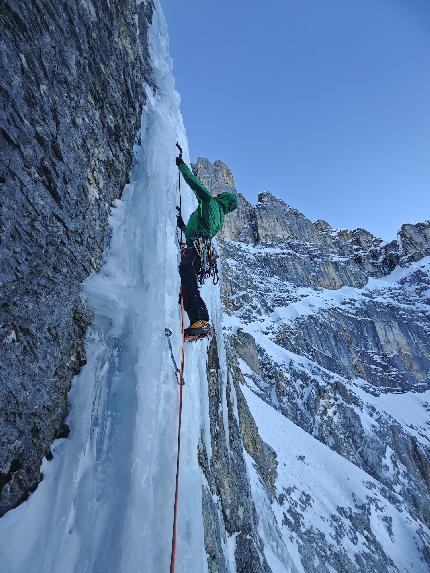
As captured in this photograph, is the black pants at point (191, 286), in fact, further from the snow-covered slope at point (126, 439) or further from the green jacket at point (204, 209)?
the green jacket at point (204, 209)

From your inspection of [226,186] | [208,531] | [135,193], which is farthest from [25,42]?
[226,186]

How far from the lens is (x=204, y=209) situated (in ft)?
15.1

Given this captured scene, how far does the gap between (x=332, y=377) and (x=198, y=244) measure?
34267 mm

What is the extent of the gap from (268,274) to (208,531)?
55.1 m

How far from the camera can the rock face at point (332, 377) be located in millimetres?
16562

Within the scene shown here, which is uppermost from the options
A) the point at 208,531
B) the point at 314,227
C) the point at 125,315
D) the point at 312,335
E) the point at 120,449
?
the point at 314,227

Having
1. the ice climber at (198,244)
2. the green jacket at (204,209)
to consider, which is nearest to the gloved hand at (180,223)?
the ice climber at (198,244)

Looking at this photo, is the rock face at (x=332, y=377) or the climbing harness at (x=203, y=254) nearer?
the climbing harness at (x=203, y=254)

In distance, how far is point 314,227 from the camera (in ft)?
242

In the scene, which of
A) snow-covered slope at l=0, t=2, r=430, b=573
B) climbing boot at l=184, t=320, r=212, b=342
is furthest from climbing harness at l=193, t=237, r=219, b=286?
climbing boot at l=184, t=320, r=212, b=342

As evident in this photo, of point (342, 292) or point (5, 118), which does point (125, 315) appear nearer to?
point (5, 118)

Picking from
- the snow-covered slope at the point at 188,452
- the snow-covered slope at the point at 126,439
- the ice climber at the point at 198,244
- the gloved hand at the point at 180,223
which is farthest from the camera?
the gloved hand at the point at 180,223

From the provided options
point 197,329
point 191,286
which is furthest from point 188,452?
point 191,286

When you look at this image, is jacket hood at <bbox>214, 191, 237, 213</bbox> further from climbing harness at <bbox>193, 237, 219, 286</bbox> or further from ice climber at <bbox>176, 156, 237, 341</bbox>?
climbing harness at <bbox>193, 237, 219, 286</bbox>
